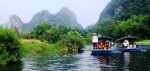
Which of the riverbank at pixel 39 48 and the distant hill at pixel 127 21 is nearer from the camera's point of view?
the riverbank at pixel 39 48

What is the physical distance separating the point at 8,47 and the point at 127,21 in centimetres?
9587

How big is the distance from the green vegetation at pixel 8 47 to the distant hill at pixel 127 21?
265 feet

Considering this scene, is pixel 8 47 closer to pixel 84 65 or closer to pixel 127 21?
pixel 84 65

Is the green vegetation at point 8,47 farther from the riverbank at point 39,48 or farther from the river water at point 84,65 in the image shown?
the riverbank at point 39,48

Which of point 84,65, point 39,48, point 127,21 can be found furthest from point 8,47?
point 127,21

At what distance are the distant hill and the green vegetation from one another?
8067 centimetres

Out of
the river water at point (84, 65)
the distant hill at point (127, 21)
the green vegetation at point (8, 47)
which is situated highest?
the distant hill at point (127, 21)

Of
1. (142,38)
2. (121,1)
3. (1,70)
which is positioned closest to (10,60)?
(1,70)

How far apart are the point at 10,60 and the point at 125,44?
27.6 metres

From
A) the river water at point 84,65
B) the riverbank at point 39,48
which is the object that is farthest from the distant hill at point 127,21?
the river water at point 84,65

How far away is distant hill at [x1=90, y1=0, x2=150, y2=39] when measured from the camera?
10925cm

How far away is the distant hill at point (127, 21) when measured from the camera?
10925cm

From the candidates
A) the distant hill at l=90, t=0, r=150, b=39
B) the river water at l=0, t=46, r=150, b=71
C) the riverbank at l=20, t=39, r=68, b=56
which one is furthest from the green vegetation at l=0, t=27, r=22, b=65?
the distant hill at l=90, t=0, r=150, b=39

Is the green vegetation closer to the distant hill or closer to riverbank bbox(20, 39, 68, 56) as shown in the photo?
riverbank bbox(20, 39, 68, 56)
